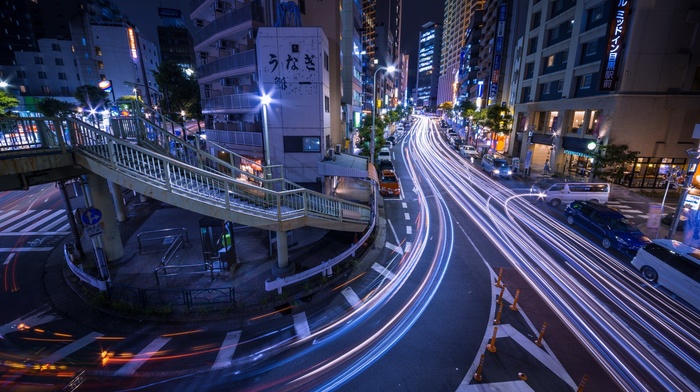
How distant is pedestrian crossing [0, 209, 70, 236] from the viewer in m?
16.4

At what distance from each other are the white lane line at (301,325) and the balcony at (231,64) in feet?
59.4

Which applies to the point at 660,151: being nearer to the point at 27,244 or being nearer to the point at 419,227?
the point at 419,227

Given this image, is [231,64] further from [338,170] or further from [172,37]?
[172,37]

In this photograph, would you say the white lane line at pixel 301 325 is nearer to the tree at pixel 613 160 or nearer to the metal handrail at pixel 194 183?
the metal handrail at pixel 194 183

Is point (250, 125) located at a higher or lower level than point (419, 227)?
higher

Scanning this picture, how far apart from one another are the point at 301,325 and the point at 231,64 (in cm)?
2131

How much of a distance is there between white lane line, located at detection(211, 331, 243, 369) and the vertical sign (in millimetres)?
33514

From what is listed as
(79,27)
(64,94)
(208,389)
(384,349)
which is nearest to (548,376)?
(384,349)

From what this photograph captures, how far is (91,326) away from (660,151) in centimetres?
4083

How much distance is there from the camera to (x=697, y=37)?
78.1 feet

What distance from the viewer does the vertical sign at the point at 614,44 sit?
79.5ft

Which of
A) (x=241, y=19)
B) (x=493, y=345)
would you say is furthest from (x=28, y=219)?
(x=493, y=345)

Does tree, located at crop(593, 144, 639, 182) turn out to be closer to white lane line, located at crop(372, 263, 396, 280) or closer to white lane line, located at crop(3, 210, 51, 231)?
white lane line, located at crop(372, 263, 396, 280)

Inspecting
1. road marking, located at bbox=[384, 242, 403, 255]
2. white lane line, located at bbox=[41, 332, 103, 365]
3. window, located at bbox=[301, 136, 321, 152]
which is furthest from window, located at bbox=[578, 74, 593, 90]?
white lane line, located at bbox=[41, 332, 103, 365]
